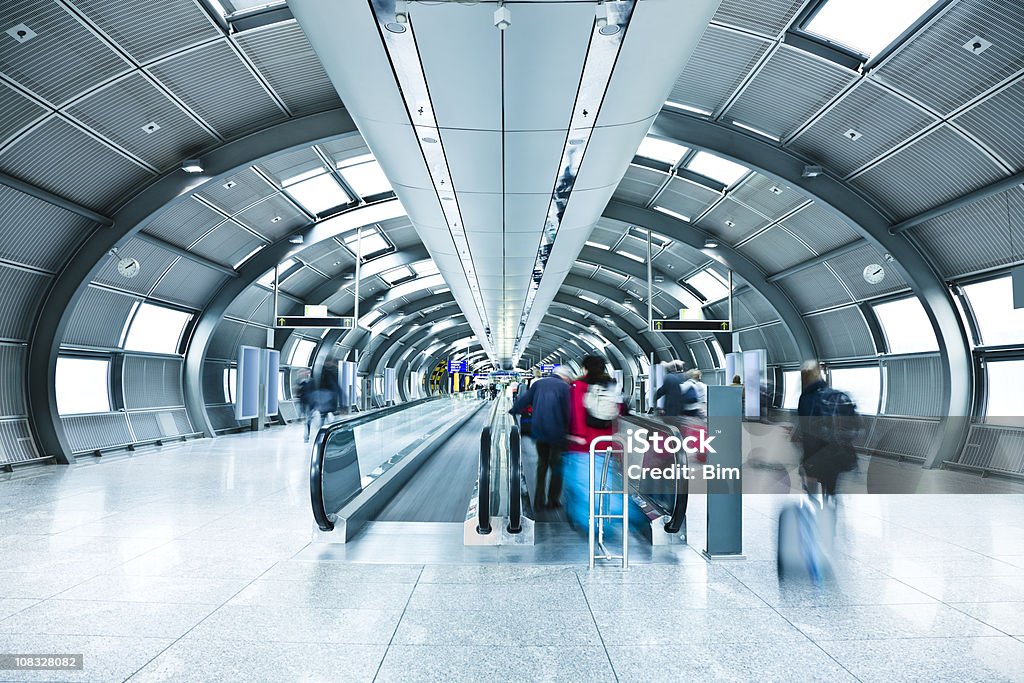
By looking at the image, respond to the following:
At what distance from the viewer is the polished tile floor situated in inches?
139

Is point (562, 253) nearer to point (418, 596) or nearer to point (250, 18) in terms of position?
point (250, 18)

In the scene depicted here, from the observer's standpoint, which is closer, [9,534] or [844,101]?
[9,534]

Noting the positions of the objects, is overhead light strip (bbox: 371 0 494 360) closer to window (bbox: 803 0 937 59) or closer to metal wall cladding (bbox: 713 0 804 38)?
metal wall cladding (bbox: 713 0 804 38)

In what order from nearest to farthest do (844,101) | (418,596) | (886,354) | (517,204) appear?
(418,596), (517,204), (844,101), (886,354)

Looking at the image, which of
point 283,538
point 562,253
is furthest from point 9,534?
point 562,253

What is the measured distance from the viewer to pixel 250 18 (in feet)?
29.2

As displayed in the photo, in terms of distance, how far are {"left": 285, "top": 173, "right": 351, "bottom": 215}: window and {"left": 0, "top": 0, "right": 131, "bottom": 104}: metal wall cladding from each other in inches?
246

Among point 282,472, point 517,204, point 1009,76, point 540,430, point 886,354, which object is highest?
point 1009,76

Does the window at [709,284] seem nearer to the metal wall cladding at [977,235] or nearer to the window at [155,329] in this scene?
the metal wall cladding at [977,235]

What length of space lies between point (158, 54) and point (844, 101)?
1050 centimetres

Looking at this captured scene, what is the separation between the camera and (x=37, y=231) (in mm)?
11383

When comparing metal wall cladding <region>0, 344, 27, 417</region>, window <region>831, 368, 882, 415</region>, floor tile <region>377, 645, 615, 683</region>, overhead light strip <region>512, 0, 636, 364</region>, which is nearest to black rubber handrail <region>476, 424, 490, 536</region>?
floor tile <region>377, 645, 615, 683</region>

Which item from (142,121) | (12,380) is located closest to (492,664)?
(142,121)

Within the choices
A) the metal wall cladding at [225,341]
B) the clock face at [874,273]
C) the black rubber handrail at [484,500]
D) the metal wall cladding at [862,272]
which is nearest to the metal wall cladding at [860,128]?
the clock face at [874,273]
